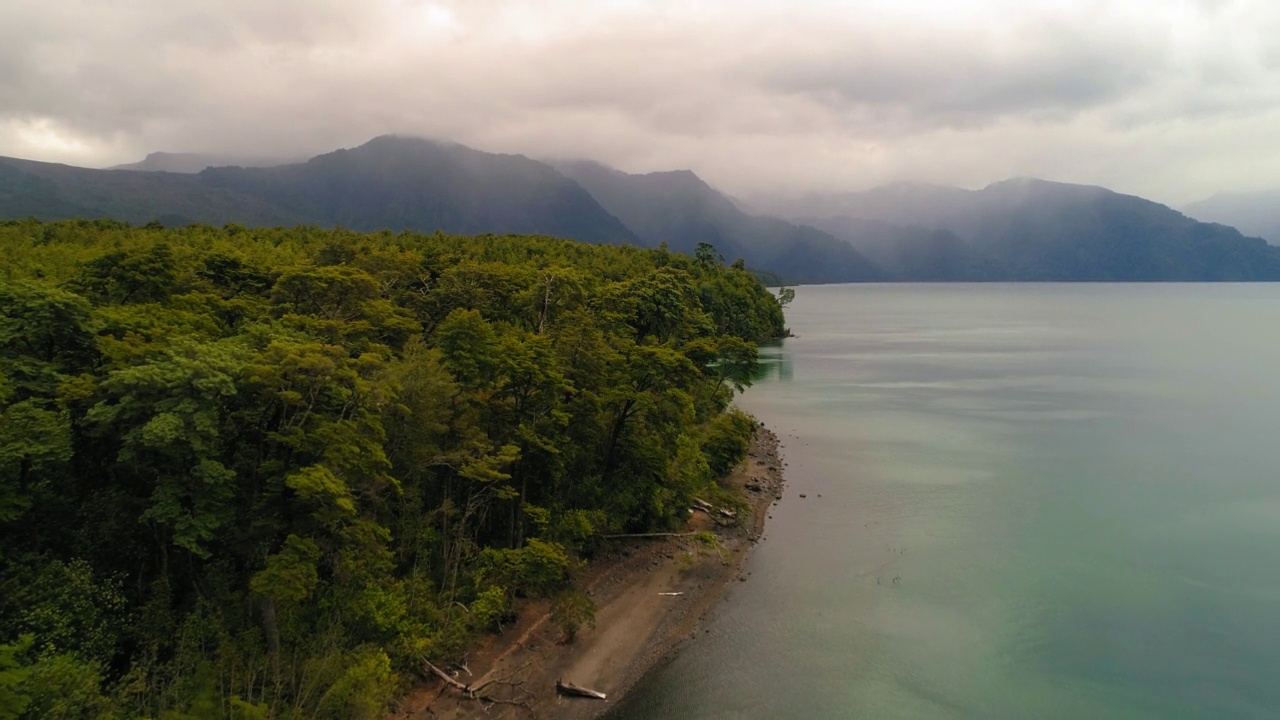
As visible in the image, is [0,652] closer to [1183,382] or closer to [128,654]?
[128,654]

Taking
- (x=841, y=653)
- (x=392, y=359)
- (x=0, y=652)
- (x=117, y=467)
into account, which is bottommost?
(x=841, y=653)

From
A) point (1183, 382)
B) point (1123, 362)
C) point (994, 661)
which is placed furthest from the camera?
point (1123, 362)

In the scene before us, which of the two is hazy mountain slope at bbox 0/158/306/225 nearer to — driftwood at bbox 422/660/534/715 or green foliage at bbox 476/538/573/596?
green foliage at bbox 476/538/573/596

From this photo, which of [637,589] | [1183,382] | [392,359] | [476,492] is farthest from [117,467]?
[1183,382]

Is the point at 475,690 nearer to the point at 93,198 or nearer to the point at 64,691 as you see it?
the point at 64,691

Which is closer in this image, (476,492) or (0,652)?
(0,652)

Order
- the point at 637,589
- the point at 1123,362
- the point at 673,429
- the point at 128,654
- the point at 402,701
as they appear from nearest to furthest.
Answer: the point at 128,654
the point at 402,701
the point at 637,589
the point at 673,429
the point at 1123,362

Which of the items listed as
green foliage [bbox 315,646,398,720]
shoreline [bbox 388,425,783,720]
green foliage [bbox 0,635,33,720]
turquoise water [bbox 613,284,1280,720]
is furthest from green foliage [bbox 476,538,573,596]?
green foliage [bbox 0,635,33,720]
